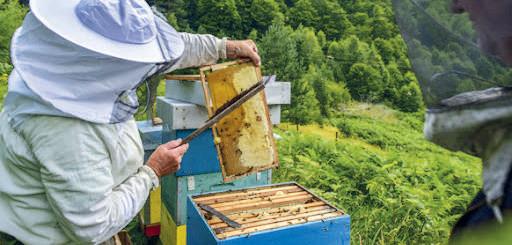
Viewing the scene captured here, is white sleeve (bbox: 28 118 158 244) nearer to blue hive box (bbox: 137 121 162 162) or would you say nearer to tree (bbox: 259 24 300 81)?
blue hive box (bbox: 137 121 162 162)

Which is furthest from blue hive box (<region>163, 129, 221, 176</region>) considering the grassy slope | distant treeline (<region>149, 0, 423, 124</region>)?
distant treeline (<region>149, 0, 423, 124</region>)

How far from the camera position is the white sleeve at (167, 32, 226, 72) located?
2.36 meters

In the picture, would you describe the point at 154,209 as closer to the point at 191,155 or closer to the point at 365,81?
the point at 191,155

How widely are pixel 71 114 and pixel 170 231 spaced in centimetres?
166

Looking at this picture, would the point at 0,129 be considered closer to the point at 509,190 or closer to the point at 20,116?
the point at 20,116

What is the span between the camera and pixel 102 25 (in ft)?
4.59

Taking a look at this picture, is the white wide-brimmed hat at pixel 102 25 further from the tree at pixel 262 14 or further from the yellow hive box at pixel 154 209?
the tree at pixel 262 14

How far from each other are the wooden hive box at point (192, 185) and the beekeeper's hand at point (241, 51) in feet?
2.47

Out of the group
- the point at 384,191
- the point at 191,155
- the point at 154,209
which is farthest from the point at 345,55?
the point at 191,155

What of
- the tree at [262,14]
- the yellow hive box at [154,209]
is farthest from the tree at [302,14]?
the yellow hive box at [154,209]

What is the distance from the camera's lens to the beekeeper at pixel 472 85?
0.56 m

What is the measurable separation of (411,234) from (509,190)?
3.08 m

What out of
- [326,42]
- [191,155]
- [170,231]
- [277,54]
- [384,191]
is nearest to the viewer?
[191,155]

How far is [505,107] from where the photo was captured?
1.82 ft
